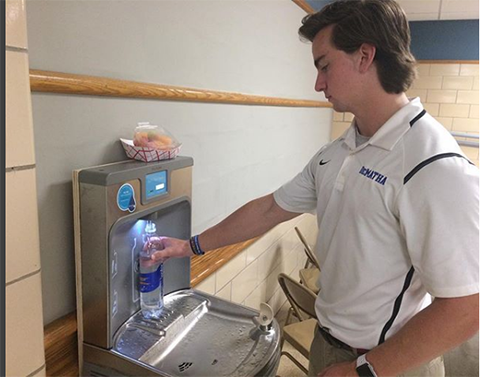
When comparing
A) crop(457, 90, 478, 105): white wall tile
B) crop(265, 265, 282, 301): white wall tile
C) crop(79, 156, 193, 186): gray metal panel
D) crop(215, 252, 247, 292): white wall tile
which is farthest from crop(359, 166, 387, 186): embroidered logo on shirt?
crop(457, 90, 478, 105): white wall tile

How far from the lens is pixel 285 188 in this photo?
1.36 m

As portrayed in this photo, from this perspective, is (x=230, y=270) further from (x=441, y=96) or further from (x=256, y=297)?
(x=441, y=96)

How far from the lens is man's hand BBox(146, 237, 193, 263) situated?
1.15 meters

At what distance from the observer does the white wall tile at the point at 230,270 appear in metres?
1.73

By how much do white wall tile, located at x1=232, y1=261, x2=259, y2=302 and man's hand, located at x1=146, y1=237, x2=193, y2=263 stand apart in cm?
68

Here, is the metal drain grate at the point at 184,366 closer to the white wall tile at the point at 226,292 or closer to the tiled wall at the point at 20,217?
the tiled wall at the point at 20,217

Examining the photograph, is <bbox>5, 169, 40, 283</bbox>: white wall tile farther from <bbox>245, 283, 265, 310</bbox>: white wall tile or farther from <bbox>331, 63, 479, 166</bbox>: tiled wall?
<bbox>331, 63, 479, 166</bbox>: tiled wall

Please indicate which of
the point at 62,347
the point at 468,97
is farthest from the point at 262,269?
the point at 468,97

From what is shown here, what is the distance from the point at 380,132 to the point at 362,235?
0.85 feet

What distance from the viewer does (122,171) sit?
974mm

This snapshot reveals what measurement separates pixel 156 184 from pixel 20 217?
1.52ft

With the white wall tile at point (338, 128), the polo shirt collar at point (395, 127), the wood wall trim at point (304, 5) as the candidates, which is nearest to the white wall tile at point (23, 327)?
the polo shirt collar at point (395, 127)

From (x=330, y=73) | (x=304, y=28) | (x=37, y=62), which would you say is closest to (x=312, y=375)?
(x=330, y=73)

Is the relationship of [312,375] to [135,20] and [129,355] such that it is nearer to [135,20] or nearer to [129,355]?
[129,355]
